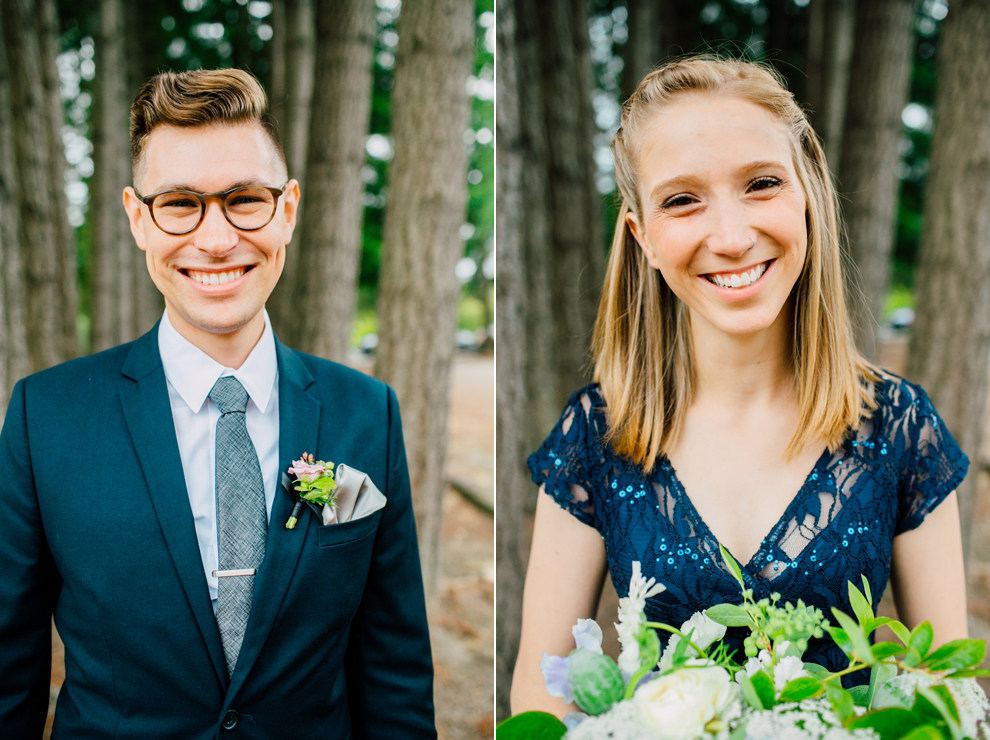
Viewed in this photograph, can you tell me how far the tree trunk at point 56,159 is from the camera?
2170mm

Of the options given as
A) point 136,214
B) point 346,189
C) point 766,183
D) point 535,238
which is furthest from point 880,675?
point 535,238

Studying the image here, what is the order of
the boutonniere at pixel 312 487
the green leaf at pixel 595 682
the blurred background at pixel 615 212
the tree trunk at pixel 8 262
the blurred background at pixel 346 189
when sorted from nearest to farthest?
the green leaf at pixel 595 682 < the boutonniere at pixel 312 487 < the tree trunk at pixel 8 262 < the blurred background at pixel 346 189 < the blurred background at pixel 615 212

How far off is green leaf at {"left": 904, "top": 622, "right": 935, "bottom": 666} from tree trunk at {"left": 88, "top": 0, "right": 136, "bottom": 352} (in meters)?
2.31

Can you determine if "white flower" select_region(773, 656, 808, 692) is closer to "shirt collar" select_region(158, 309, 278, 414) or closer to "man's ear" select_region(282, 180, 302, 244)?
"shirt collar" select_region(158, 309, 278, 414)

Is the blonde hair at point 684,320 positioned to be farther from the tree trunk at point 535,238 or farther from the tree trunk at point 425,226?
the tree trunk at point 535,238

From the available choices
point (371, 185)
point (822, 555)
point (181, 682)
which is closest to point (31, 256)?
point (371, 185)

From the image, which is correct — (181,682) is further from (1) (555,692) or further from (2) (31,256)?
(2) (31,256)

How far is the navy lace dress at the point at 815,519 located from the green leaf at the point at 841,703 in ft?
2.08

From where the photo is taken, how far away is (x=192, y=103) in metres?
1.55

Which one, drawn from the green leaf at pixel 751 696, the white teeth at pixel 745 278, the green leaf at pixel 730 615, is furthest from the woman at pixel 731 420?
the green leaf at pixel 751 696

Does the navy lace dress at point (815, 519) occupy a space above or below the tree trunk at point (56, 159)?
below

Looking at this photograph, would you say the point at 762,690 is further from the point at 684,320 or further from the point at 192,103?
the point at 192,103

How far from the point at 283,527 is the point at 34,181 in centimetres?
137

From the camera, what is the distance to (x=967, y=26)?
2.91 metres
